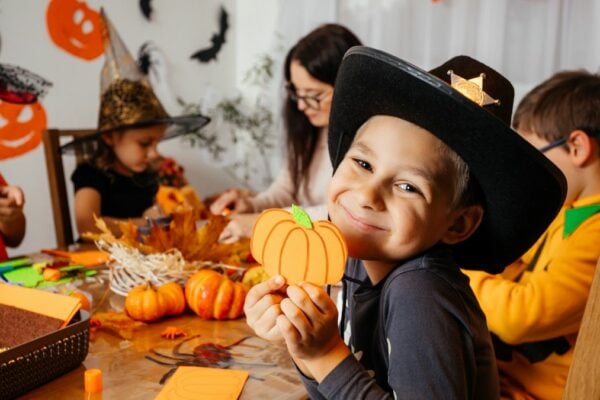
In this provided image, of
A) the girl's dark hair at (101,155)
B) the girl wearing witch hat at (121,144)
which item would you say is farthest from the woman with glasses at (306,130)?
the girl's dark hair at (101,155)

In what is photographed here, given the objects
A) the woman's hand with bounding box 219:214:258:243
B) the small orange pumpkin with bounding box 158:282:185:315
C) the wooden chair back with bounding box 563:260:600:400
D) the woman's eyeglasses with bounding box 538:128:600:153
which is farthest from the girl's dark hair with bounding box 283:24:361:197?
the wooden chair back with bounding box 563:260:600:400

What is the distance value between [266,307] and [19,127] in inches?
100

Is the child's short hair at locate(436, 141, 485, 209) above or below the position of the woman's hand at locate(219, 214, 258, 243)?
above

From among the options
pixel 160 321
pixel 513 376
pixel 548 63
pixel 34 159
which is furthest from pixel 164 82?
pixel 513 376

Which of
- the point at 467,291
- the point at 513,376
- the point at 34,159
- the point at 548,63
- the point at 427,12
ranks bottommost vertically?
the point at 513,376

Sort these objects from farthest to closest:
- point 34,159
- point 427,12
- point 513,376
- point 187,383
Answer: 1. point 34,159
2. point 427,12
3. point 513,376
4. point 187,383

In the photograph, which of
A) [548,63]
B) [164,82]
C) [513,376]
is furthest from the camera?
[164,82]

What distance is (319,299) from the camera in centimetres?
66

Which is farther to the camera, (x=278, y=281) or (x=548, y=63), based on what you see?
(x=548, y=63)

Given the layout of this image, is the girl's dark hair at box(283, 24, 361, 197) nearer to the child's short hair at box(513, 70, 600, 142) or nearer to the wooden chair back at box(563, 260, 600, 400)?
the child's short hair at box(513, 70, 600, 142)

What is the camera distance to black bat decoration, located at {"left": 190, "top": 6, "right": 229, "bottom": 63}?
371cm

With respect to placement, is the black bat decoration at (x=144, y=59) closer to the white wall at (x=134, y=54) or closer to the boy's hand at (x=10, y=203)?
the white wall at (x=134, y=54)

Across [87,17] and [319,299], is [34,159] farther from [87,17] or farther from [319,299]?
[319,299]

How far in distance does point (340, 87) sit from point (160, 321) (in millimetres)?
607
